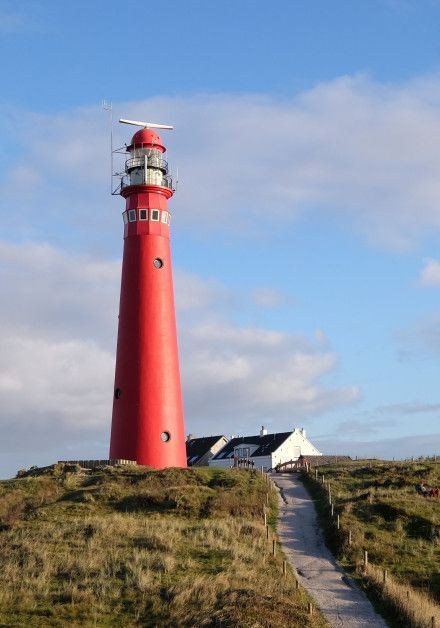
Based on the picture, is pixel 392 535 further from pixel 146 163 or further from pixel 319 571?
pixel 146 163

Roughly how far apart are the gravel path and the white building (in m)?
38.6

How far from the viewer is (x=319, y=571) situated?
85.4 feet

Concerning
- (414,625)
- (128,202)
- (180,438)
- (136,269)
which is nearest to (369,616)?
(414,625)

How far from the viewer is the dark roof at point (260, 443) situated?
7952cm

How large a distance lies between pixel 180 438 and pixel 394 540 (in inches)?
631

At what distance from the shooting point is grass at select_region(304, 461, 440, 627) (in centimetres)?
2283

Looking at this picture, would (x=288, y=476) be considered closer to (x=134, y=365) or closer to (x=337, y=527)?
(x=134, y=365)

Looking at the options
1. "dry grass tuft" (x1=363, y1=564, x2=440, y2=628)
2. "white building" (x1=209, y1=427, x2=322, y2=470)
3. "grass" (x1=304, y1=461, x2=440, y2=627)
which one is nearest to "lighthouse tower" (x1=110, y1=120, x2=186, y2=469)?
"grass" (x1=304, y1=461, x2=440, y2=627)

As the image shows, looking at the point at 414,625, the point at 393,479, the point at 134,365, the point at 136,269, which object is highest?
the point at 136,269

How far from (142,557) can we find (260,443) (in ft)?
190

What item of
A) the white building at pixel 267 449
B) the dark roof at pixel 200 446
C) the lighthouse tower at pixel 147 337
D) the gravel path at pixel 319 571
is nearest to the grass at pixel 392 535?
the gravel path at pixel 319 571

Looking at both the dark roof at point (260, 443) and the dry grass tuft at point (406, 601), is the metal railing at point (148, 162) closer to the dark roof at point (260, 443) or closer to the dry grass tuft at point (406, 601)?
the dry grass tuft at point (406, 601)

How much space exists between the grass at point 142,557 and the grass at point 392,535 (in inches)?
99.4

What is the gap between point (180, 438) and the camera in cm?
4403
